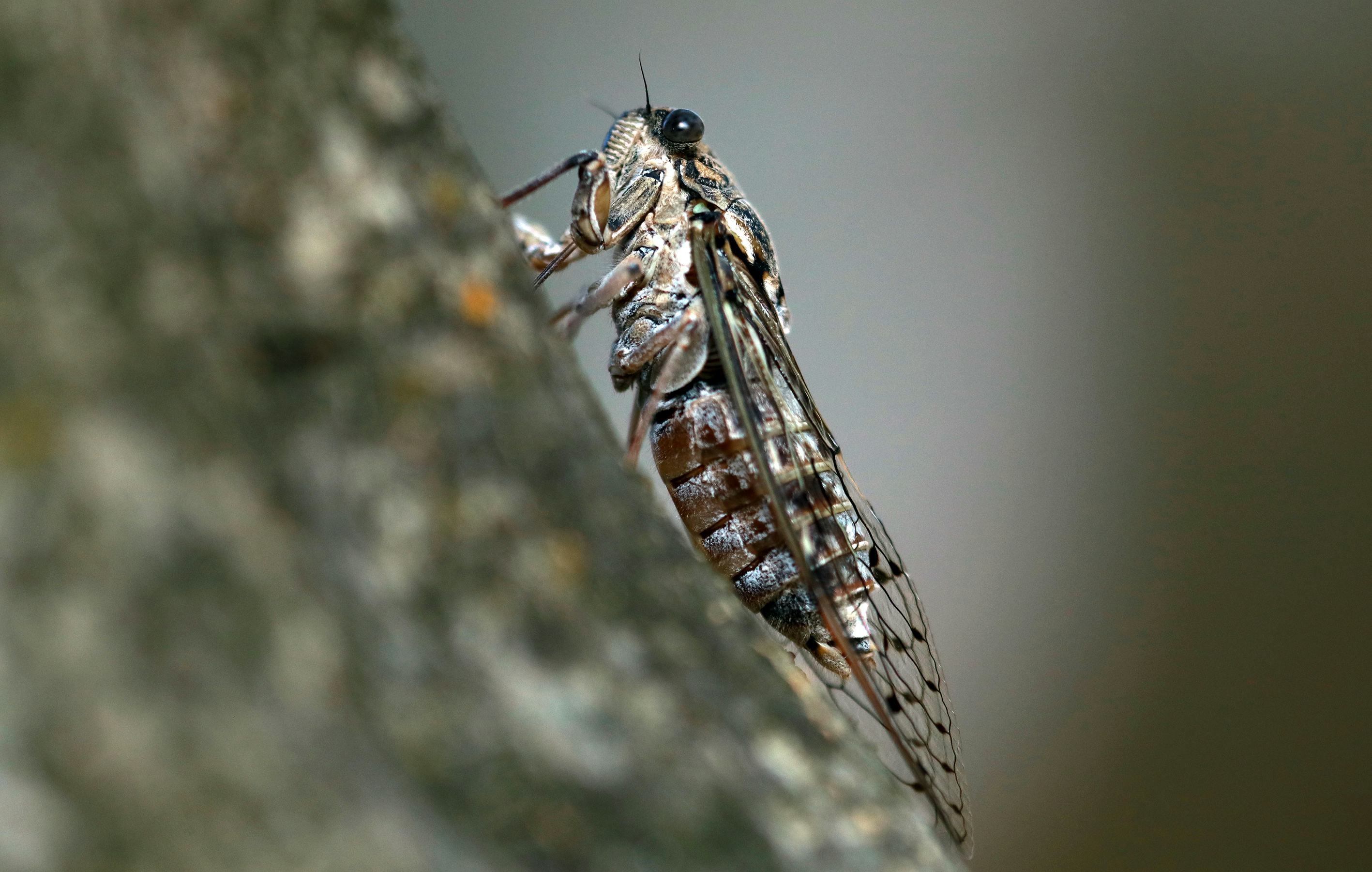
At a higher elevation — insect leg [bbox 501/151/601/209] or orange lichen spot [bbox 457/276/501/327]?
insect leg [bbox 501/151/601/209]

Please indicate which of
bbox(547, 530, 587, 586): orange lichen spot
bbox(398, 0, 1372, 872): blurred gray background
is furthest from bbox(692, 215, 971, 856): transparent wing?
bbox(398, 0, 1372, 872): blurred gray background

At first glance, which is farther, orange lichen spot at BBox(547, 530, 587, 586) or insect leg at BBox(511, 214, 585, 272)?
insect leg at BBox(511, 214, 585, 272)

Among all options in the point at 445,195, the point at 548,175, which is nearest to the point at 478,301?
the point at 445,195

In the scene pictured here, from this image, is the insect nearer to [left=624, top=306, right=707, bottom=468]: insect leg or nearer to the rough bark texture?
[left=624, top=306, right=707, bottom=468]: insect leg

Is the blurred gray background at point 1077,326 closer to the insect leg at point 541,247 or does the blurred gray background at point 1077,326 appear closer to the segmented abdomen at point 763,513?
the insect leg at point 541,247

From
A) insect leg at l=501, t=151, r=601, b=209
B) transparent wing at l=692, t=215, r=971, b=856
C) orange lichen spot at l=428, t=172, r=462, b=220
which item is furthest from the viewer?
insect leg at l=501, t=151, r=601, b=209

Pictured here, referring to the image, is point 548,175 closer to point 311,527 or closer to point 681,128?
point 681,128

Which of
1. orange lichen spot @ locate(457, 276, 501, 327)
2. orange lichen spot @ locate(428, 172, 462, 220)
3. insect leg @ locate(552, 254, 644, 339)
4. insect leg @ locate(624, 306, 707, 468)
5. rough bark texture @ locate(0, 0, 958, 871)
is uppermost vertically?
insect leg @ locate(552, 254, 644, 339)

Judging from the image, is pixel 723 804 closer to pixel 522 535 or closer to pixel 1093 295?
pixel 522 535
